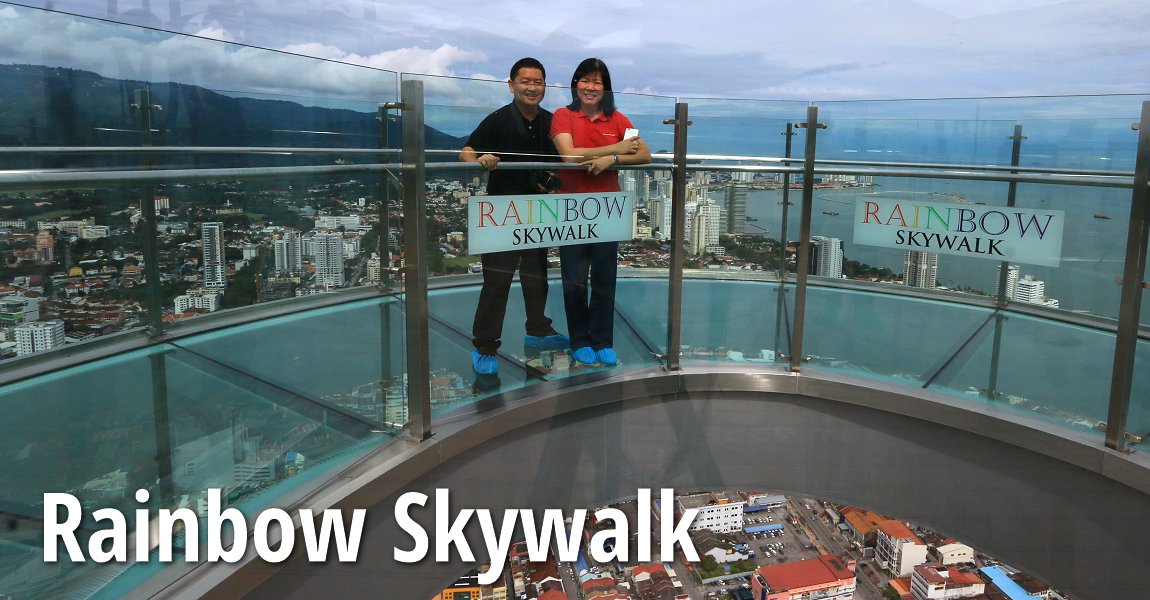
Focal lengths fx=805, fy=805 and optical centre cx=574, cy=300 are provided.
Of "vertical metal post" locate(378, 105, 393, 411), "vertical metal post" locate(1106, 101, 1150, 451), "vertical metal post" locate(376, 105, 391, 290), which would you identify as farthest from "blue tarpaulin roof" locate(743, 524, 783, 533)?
"vertical metal post" locate(376, 105, 391, 290)

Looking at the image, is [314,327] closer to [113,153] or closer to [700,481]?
[113,153]

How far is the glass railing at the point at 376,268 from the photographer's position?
4.87ft

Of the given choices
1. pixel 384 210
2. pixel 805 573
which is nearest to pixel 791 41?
pixel 805 573

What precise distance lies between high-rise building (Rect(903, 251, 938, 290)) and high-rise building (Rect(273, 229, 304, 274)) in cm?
→ 230

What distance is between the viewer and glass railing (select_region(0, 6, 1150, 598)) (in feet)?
4.87

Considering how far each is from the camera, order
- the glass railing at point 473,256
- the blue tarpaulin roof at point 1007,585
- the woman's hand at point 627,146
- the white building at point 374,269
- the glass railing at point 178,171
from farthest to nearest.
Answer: the blue tarpaulin roof at point 1007,585 → the woman's hand at point 627,146 → the glass railing at point 473,256 → the white building at point 374,269 → the glass railing at point 178,171

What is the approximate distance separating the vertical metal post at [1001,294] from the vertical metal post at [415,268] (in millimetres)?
2080

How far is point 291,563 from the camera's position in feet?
6.38

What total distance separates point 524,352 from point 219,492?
4.46 ft

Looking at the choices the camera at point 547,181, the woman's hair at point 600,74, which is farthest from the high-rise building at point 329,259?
the woman's hair at point 600,74

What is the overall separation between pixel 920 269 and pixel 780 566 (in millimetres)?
2163

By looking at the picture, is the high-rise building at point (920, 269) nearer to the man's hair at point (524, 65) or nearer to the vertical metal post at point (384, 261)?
the man's hair at point (524, 65)

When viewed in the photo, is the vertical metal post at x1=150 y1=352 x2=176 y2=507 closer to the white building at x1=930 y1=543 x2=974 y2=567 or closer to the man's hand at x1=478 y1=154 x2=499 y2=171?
the man's hand at x1=478 y1=154 x2=499 y2=171

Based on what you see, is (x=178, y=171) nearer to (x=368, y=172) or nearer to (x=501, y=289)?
(x=368, y=172)
